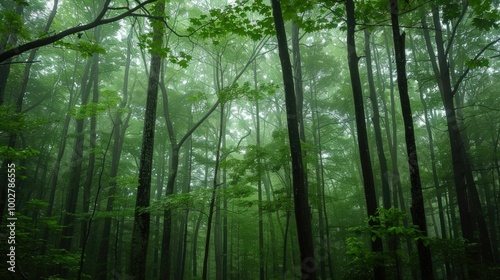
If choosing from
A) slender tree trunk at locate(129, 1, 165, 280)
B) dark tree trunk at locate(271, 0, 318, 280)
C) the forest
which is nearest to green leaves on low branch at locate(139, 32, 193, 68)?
the forest

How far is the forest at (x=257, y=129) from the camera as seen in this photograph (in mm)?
6016

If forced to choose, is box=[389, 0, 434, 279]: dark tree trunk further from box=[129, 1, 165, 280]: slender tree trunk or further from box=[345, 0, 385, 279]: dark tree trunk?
box=[129, 1, 165, 280]: slender tree trunk

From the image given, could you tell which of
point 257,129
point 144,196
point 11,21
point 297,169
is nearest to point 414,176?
point 297,169

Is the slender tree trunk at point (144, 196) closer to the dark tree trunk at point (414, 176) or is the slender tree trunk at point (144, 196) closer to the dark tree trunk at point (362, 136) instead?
the dark tree trunk at point (362, 136)

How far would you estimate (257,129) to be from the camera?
19.1 metres

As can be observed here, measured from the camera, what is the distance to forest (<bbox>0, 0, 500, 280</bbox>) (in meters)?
6.02

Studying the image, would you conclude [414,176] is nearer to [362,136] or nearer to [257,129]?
[362,136]

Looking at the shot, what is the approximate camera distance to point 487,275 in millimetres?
8742

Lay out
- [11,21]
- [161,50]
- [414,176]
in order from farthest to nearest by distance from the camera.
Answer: [161,50], [414,176], [11,21]

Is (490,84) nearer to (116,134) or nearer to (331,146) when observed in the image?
(331,146)

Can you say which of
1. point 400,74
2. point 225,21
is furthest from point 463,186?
point 225,21

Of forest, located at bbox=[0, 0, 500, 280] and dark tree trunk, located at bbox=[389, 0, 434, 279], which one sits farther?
forest, located at bbox=[0, 0, 500, 280]

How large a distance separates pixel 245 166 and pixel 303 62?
415 inches

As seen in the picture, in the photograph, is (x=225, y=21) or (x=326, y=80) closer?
(x=225, y=21)
